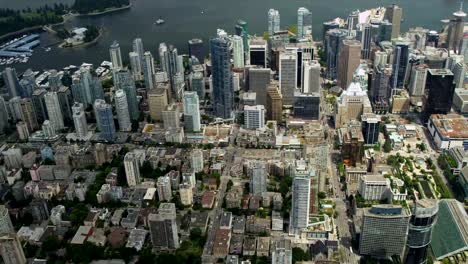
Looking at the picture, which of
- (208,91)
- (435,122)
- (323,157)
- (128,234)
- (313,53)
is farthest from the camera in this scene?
(313,53)

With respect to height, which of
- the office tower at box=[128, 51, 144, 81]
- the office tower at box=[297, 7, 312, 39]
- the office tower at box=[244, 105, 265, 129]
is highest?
the office tower at box=[297, 7, 312, 39]

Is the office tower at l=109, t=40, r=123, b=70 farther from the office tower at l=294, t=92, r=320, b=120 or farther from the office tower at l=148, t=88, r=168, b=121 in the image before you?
the office tower at l=294, t=92, r=320, b=120

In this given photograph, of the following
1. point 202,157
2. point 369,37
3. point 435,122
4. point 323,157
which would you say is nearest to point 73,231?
point 202,157

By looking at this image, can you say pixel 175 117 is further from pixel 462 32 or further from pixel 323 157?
pixel 462 32

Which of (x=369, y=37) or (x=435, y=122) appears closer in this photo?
(x=435, y=122)

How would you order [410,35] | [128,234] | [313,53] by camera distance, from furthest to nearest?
[410,35]
[313,53]
[128,234]

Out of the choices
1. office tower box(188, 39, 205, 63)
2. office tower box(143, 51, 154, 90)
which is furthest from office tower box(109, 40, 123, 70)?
office tower box(188, 39, 205, 63)
